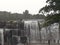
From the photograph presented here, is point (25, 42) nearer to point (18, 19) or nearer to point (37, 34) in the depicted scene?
point (37, 34)

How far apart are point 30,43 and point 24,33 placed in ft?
4.08

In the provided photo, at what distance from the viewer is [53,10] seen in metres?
7.27

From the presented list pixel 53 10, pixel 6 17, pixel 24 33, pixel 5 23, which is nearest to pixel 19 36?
pixel 24 33

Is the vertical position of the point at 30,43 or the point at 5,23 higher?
the point at 5,23

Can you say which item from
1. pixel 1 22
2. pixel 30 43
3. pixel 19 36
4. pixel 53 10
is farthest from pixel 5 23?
pixel 53 10

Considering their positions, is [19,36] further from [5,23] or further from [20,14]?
[20,14]

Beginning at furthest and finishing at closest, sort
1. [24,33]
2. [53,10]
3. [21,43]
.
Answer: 1. [24,33]
2. [21,43]
3. [53,10]

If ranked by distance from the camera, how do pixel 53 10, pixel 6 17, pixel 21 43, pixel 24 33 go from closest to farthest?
pixel 53 10, pixel 21 43, pixel 24 33, pixel 6 17

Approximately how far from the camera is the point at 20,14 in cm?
1664

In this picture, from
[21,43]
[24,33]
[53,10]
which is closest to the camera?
[53,10]

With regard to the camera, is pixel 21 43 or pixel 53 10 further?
pixel 21 43

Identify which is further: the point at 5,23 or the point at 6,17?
the point at 6,17

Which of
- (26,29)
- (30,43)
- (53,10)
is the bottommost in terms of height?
(30,43)

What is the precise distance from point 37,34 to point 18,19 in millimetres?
2197
